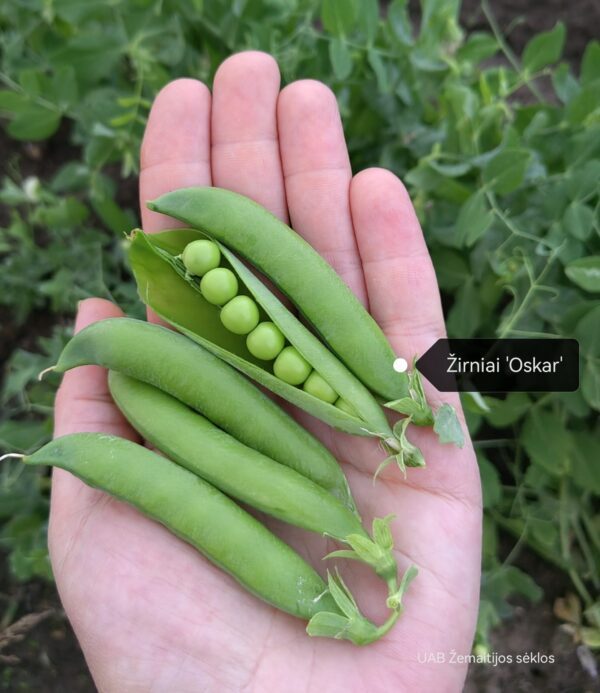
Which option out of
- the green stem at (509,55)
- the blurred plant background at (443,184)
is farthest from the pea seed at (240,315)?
the green stem at (509,55)

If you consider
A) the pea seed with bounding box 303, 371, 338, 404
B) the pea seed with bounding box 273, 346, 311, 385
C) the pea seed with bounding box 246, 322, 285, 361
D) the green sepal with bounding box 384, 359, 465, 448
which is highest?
the pea seed with bounding box 246, 322, 285, 361

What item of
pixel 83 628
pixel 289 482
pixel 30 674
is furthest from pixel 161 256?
pixel 30 674

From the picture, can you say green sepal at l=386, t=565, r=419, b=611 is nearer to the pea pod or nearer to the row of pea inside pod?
the pea pod

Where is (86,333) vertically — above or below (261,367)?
above

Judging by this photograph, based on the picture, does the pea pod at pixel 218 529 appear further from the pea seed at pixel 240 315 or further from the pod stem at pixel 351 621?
the pea seed at pixel 240 315

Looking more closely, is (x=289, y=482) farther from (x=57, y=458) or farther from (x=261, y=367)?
(x=57, y=458)

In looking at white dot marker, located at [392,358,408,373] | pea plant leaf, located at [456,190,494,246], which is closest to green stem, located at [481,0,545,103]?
pea plant leaf, located at [456,190,494,246]

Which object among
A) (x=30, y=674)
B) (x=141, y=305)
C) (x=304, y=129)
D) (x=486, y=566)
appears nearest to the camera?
(x=304, y=129)
